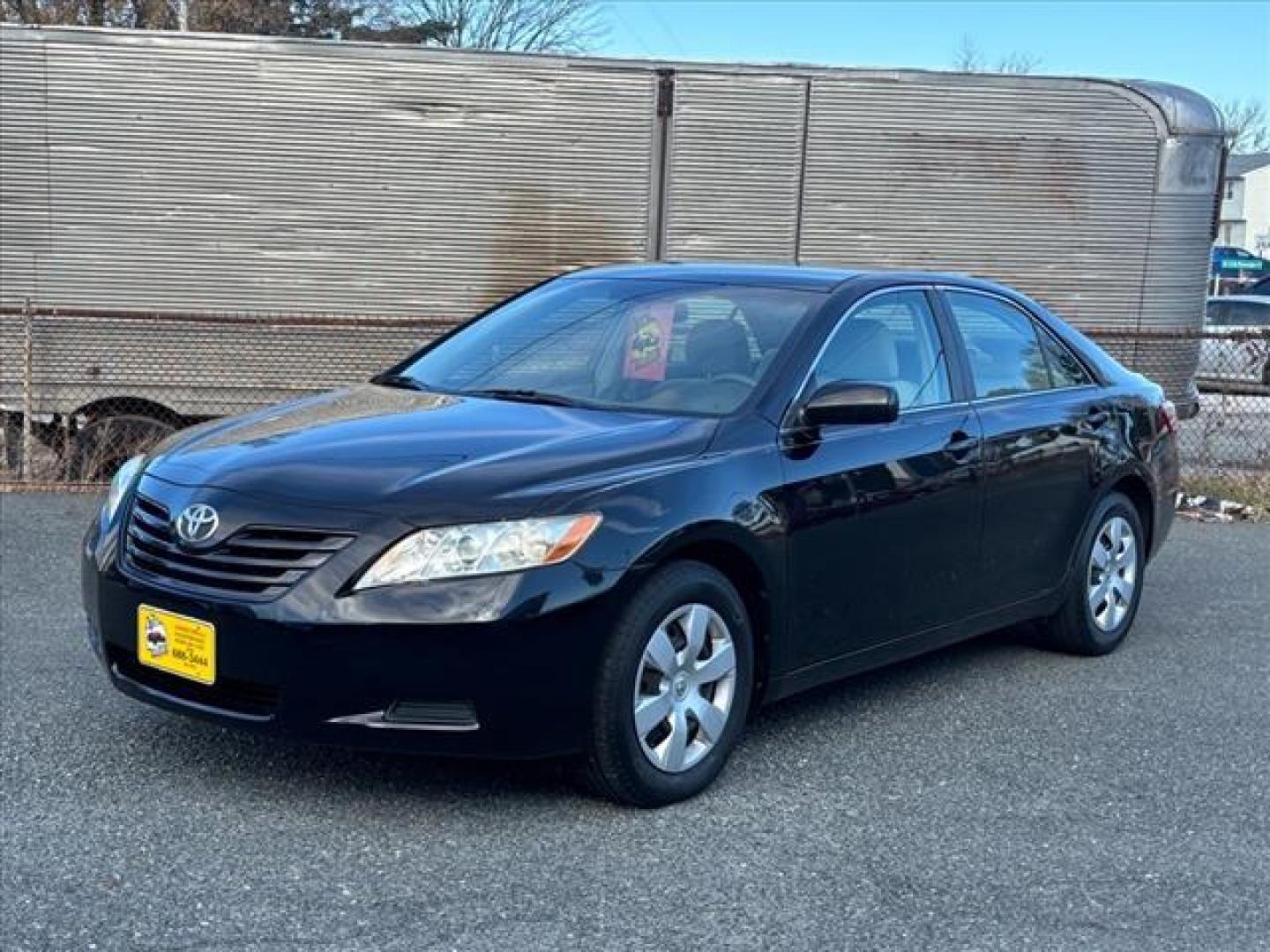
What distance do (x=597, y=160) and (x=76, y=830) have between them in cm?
770

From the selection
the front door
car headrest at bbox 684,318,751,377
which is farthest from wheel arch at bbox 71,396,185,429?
the front door

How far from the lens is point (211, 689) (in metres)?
4.04

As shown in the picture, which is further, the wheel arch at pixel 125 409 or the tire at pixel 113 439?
the wheel arch at pixel 125 409

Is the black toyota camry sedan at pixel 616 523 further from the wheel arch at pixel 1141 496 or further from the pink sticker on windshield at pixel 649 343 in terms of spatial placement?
the wheel arch at pixel 1141 496

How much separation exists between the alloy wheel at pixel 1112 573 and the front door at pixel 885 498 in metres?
1.07

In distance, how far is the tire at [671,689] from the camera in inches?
158

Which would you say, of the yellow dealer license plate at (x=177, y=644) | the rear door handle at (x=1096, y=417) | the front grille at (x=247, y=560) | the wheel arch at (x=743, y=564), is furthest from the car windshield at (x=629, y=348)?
the rear door handle at (x=1096, y=417)

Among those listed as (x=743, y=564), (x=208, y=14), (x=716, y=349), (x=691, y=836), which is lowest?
(x=691, y=836)

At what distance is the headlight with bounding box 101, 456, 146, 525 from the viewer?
4.51 m

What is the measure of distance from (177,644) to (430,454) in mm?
886

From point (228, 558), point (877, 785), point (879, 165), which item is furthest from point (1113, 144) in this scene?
point (228, 558)

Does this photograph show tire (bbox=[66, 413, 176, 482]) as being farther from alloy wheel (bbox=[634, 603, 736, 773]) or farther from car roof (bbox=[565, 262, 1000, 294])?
alloy wheel (bbox=[634, 603, 736, 773])

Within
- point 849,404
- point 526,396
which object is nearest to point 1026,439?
point 849,404

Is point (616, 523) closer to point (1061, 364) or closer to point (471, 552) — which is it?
point (471, 552)
